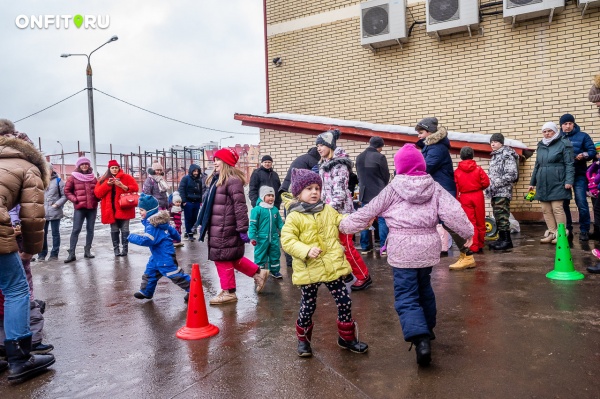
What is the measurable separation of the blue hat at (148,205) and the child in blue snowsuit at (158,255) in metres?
0.14

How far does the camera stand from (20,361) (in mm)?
3463

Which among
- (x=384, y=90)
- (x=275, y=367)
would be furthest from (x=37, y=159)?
(x=384, y=90)

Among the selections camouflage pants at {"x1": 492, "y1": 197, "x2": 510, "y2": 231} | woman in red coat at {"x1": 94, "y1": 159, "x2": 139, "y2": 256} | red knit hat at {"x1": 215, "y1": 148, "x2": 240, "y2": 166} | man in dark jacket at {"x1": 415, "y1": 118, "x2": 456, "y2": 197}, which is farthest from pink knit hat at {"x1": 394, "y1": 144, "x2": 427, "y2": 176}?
woman in red coat at {"x1": 94, "y1": 159, "x2": 139, "y2": 256}

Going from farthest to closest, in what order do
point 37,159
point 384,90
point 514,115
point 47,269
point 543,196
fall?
point 384,90 < point 514,115 < point 47,269 < point 543,196 < point 37,159

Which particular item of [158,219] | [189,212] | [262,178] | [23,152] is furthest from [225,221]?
[189,212]

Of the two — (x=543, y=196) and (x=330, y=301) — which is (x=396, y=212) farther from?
(x=543, y=196)

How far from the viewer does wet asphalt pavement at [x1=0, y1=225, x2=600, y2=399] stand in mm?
3059

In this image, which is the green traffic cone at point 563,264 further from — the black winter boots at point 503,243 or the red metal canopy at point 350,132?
the red metal canopy at point 350,132

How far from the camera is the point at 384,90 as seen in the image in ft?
38.8

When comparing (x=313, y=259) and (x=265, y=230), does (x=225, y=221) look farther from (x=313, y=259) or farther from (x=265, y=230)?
(x=313, y=259)

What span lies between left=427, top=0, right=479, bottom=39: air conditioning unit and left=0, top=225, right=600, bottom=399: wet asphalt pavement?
653cm

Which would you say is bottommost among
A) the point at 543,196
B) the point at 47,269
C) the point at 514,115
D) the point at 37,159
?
the point at 47,269

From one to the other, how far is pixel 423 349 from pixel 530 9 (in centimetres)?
915

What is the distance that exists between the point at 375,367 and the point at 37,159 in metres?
3.11
